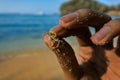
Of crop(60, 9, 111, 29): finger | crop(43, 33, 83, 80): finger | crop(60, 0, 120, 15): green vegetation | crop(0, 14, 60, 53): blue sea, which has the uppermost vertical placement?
crop(60, 9, 111, 29): finger

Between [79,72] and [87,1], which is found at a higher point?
[79,72]

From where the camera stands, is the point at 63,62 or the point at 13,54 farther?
the point at 13,54

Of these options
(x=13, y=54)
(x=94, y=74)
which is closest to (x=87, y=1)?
(x=13, y=54)

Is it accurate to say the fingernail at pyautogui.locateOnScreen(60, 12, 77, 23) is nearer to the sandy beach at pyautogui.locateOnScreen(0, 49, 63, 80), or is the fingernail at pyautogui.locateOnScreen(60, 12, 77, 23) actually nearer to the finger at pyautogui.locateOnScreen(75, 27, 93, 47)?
the finger at pyautogui.locateOnScreen(75, 27, 93, 47)

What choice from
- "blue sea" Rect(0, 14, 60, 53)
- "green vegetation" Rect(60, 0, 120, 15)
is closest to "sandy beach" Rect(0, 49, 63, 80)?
"blue sea" Rect(0, 14, 60, 53)

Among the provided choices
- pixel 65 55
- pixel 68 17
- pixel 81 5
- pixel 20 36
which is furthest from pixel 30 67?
pixel 81 5

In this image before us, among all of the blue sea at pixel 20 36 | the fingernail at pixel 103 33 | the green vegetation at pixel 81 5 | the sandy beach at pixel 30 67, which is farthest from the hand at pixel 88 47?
the green vegetation at pixel 81 5

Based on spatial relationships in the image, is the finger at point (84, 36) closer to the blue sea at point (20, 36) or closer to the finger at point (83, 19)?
the finger at point (83, 19)

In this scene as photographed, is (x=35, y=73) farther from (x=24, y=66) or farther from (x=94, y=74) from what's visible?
(x=94, y=74)

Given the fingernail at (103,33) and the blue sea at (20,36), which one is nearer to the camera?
the fingernail at (103,33)
